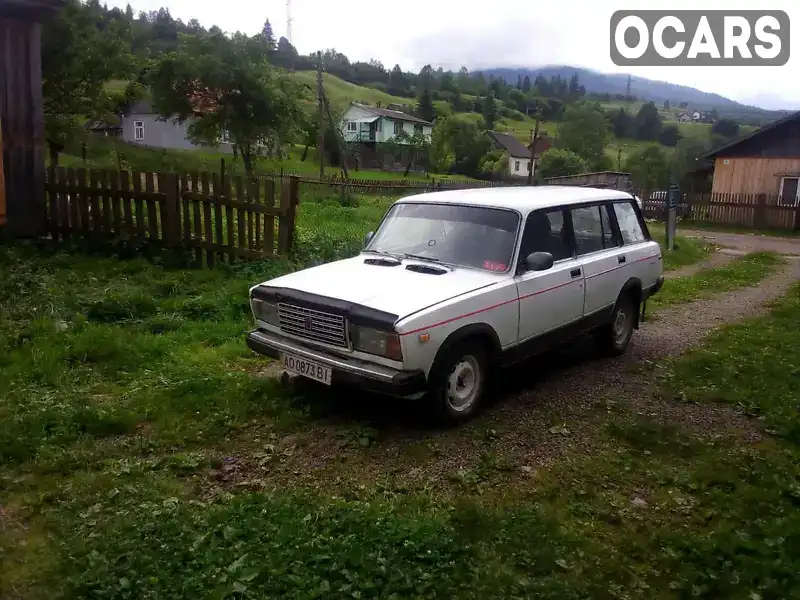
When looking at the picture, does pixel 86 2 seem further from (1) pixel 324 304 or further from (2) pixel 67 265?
(1) pixel 324 304

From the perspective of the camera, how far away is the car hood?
462cm

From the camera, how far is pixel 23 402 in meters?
4.93

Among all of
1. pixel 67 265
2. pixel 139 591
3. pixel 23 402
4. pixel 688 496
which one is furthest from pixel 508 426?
pixel 67 265

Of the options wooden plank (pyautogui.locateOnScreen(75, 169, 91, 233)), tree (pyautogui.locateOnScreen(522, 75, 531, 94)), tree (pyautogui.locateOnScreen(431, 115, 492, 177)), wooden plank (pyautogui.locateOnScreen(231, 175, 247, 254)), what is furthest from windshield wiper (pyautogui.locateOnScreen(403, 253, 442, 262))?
tree (pyautogui.locateOnScreen(522, 75, 531, 94))

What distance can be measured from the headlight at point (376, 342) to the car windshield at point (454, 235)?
1.28 m

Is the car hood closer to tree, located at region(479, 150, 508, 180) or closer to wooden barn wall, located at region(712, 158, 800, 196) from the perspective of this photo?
wooden barn wall, located at region(712, 158, 800, 196)

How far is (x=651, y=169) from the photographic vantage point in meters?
43.5

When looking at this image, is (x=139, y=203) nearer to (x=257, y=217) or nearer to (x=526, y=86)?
(x=257, y=217)

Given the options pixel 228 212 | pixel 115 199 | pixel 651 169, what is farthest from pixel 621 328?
pixel 651 169

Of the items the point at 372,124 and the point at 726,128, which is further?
the point at 726,128

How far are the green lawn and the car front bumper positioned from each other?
0.45 m

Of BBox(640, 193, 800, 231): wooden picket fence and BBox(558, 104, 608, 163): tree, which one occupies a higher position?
BBox(558, 104, 608, 163): tree

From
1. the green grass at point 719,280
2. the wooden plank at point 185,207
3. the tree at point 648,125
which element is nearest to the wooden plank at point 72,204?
the wooden plank at point 185,207

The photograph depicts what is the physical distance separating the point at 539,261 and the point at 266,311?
2274 mm
